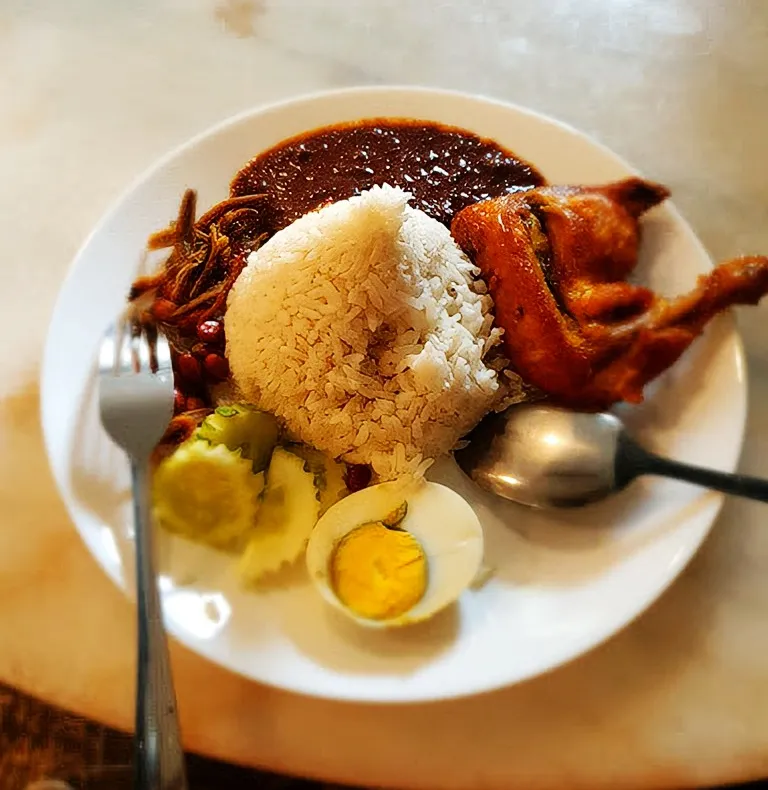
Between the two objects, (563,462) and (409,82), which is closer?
(563,462)

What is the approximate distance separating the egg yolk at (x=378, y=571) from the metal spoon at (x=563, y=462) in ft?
0.76

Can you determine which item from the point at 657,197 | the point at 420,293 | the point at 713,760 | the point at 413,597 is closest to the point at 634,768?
the point at 713,760

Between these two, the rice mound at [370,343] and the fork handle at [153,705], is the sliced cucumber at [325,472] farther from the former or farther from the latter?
the fork handle at [153,705]

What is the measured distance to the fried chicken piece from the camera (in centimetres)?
145

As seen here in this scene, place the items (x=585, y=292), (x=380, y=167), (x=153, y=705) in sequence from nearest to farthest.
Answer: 1. (x=153, y=705)
2. (x=585, y=292)
3. (x=380, y=167)

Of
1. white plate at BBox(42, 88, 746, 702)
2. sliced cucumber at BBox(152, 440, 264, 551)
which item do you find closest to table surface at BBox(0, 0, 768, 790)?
white plate at BBox(42, 88, 746, 702)

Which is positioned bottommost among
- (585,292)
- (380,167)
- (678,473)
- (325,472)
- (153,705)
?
(153,705)

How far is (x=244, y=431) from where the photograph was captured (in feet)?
4.64

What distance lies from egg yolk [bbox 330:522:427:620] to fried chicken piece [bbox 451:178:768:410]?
17.4 inches

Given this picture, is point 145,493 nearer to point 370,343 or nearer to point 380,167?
point 370,343

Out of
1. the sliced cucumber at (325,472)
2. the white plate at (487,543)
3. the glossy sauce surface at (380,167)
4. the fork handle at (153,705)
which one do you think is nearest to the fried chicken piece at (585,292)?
the white plate at (487,543)

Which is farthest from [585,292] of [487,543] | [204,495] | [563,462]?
[204,495]

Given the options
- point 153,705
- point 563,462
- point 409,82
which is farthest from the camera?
point 409,82

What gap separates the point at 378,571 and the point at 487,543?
8.6 inches
